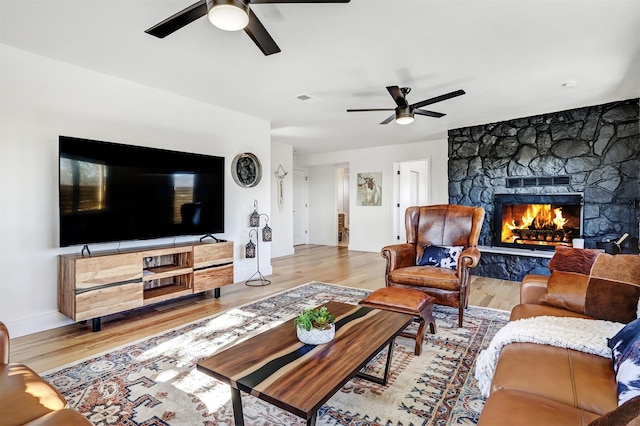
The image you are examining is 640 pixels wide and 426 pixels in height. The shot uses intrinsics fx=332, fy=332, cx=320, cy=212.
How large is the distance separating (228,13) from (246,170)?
309 centimetres

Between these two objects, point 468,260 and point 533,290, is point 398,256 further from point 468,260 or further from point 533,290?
point 533,290

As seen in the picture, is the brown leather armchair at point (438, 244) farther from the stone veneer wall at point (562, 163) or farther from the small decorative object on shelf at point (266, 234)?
the small decorative object on shelf at point (266, 234)

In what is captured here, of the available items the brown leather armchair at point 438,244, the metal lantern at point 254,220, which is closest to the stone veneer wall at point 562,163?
the brown leather armchair at point 438,244

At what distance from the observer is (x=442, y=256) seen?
11.1 feet

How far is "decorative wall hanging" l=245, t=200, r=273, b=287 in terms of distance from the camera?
4559mm

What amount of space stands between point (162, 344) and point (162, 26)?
2.21m

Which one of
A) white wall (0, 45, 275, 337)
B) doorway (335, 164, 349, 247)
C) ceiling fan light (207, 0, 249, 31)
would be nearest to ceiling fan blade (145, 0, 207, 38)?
ceiling fan light (207, 0, 249, 31)

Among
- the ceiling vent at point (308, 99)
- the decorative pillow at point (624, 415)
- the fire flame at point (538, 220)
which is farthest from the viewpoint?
the fire flame at point (538, 220)

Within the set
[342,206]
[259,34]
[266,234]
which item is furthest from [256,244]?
[342,206]

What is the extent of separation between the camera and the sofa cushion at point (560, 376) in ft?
3.66

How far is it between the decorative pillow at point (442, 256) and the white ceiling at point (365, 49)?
173cm

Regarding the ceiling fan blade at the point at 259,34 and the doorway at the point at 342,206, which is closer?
the ceiling fan blade at the point at 259,34

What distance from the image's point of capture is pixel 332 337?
171cm

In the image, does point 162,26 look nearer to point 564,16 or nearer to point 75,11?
point 75,11
